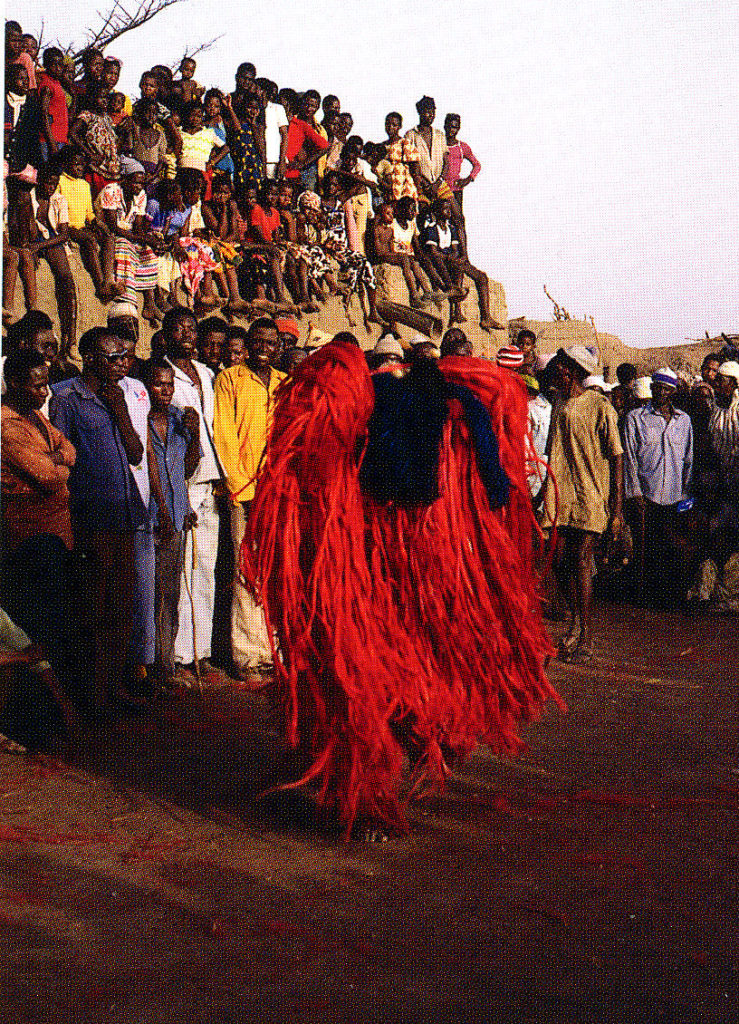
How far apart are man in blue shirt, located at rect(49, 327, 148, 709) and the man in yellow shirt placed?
1.01 m

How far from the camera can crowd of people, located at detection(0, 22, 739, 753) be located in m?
6.29

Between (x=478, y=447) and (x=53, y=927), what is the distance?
209cm

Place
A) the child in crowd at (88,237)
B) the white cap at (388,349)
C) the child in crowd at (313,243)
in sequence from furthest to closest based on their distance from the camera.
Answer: the child in crowd at (313,243) → the child in crowd at (88,237) → the white cap at (388,349)

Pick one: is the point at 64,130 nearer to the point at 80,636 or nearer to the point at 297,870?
the point at 80,636

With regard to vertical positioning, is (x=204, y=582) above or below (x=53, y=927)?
above

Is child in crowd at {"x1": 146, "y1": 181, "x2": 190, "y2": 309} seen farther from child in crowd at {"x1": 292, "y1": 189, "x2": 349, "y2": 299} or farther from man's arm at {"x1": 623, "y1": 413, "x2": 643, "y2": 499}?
man's arm at {"x1": 623, "y1": 413, "x2": 643, "y2": 499}

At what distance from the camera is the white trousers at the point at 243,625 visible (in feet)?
24.4

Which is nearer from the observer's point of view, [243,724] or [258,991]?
[258,991]

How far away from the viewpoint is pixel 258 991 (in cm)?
310

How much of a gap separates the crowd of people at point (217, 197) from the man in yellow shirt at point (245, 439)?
1183 millimetres

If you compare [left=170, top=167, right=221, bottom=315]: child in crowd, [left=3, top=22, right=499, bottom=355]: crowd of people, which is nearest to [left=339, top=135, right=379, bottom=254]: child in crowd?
[left=3, top=22, right=499, bottom=355]: crowd of people

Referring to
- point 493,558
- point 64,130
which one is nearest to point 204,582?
point 493,558

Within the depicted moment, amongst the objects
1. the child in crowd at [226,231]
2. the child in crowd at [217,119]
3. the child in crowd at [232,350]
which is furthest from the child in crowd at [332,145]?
the child in crowd at [232,350]

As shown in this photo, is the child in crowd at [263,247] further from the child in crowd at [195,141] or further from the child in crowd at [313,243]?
the child in crowd at [195,141]
